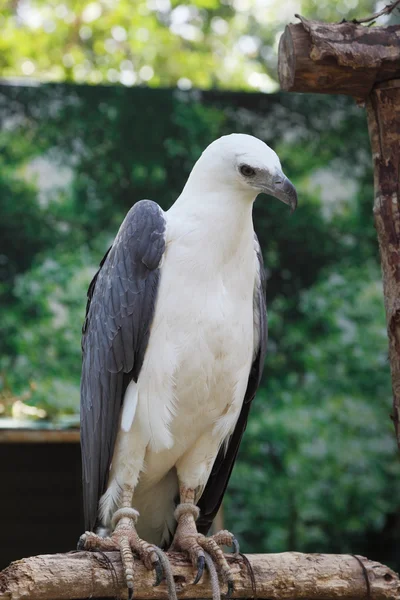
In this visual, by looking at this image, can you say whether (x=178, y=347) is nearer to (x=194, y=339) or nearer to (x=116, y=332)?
(x=194, y=339)

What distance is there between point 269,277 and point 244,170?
3.74 m

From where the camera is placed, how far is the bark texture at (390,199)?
2.80 meters

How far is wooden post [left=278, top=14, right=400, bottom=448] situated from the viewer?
2.81 m

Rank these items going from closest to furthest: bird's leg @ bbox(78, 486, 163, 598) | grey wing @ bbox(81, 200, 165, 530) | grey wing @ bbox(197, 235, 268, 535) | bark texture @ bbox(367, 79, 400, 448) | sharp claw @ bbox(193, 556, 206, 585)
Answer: bark texture @ bbox(367, 79, 400, 448)
bird's leg @ bbox(78, 486, 163, 598)
sharp claw @ bbox(193, 556, 206, 585)
grey wing @ bbox(81, 200, 165, 530)
grey wing @ bbox(197, 235, 268, 535)

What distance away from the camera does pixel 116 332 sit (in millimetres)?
3232

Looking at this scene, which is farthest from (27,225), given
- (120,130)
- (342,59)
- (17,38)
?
(17,38)

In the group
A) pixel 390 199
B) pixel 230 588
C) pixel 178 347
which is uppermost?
pixel 390 199

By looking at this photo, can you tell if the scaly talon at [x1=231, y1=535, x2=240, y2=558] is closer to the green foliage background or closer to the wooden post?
the wooden post

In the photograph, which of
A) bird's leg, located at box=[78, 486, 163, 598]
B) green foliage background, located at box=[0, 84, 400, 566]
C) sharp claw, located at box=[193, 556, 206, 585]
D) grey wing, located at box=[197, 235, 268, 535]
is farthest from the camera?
green foliage background, located at box=[0, 84, 400, 566]

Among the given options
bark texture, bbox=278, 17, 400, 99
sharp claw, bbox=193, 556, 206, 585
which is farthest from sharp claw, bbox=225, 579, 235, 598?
bark texture, bbox=278, 17, 400, 99

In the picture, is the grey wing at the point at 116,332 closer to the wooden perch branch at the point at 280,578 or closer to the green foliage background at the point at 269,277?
the wooden perch branch at the point at 280,578

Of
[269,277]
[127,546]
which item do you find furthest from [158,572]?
[269,277]

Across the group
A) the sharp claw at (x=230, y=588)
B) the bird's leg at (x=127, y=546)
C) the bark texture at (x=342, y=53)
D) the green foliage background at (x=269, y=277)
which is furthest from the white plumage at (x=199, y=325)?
the green foliage background at (x=269, y=277)

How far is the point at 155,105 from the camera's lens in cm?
675
